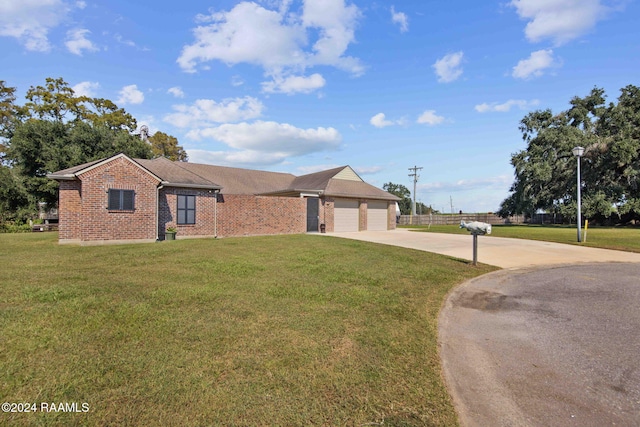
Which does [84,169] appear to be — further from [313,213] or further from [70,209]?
[313,213]

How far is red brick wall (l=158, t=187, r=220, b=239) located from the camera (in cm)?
1541

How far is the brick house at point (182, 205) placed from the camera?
13.4 m

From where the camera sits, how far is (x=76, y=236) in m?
13.8

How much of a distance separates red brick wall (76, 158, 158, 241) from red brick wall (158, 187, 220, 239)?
33.3 inches

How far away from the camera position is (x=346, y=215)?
2434 cm

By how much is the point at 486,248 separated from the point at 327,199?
1198cm

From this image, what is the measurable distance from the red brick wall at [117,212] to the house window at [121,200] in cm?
14

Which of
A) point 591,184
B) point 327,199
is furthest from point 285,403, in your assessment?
point 591,184

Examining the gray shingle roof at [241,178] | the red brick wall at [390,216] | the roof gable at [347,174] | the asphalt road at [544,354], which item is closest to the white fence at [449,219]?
the red brick wall at [390,216]

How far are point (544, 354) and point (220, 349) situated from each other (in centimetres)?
367

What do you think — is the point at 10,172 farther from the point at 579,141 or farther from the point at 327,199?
the point at 579,141

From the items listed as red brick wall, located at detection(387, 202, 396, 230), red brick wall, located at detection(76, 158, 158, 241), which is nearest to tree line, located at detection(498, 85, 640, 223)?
red brick wall, located at detection(387, 202, 396, 230)

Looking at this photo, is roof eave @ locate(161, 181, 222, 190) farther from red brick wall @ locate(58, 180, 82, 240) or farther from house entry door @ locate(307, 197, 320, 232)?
house entry door @ locate(307, 197, 320, 232)

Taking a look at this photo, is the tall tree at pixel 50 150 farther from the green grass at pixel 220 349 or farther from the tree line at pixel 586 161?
the tree line at pixel 586 161
